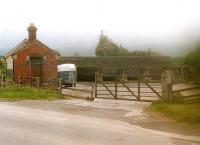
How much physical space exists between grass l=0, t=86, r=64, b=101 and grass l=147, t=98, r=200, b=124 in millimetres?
10142

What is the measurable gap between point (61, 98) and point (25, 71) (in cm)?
1528

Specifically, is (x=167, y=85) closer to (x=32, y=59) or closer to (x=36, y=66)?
(x=36, y=66)

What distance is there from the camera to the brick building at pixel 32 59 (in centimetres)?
4028

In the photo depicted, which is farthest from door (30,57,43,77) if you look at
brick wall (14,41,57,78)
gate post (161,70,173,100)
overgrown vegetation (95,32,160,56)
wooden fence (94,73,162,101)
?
overgrown vegetation (95,32,160,56)

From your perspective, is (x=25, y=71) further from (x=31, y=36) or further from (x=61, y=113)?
(x=61, y=113)

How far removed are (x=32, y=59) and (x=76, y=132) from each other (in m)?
29.9

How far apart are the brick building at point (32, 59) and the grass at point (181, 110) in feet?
80.1

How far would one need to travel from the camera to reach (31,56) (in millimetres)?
40688

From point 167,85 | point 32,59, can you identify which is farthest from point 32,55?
point 167,85

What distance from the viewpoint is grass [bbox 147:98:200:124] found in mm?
13641

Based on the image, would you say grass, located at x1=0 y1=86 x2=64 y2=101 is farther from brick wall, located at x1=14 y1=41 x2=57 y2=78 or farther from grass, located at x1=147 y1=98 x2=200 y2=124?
brick wall, located at x1=14 y1=41 x2=57 y2=78

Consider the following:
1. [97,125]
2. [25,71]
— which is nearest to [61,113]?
[97,125]

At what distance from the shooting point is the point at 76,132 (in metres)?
12.1

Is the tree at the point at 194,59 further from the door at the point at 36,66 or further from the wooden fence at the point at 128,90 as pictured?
the door at the point at 36,66
